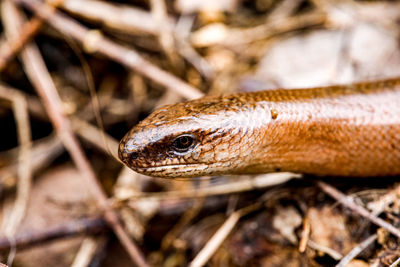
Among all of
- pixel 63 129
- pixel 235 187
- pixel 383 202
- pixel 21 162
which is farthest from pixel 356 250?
pixel 21 162

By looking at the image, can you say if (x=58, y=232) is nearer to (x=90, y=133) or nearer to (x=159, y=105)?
(x=90, y=133)

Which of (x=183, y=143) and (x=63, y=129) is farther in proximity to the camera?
(x=63, y=129)

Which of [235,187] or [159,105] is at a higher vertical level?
[159,105]

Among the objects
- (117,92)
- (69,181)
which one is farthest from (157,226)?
(117,92)

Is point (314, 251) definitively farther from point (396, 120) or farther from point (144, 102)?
point (144, 102)

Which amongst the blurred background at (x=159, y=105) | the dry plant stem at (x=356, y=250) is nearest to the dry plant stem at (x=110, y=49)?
the blurred background at (x=159, y=105)

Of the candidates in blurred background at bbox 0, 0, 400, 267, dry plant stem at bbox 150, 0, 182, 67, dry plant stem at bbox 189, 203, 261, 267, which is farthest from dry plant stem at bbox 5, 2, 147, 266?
dry plant stem at bbox 150, 0, 182, 67
